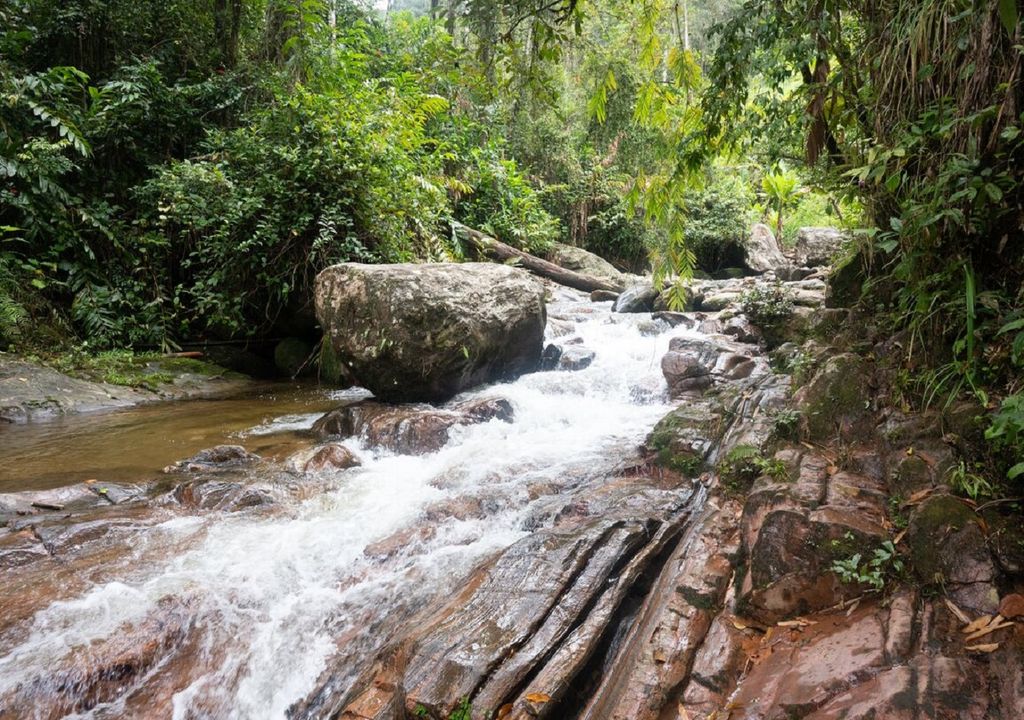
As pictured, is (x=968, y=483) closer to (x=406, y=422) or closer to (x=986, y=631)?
(x=986, y=631)

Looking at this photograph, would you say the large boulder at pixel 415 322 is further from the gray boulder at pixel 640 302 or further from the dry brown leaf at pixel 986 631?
the dry brown leaf at pixel 986 631

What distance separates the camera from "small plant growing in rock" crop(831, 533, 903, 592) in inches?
87.6

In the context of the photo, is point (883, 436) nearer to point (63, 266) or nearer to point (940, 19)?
point (940, 19)

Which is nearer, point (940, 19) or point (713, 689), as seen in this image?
point (713, 689)

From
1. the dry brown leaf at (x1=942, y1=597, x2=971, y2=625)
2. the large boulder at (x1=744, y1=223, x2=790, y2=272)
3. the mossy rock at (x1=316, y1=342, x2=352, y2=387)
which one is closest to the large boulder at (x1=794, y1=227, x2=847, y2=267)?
the large boulder at (x1=744, y1=223, x2=790, y2=272)

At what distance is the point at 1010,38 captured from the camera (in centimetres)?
216

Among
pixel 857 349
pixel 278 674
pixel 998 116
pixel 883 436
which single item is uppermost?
pixel 998 116

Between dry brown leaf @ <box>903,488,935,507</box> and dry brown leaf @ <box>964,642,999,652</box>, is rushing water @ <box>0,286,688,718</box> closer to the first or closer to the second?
dry brown leaf @ <box>903,488,935,507</box>

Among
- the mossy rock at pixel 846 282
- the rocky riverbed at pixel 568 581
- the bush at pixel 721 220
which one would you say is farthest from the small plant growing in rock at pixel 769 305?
the bush at pixel 721 220

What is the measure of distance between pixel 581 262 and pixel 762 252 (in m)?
5.46

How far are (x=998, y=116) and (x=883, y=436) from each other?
1498mm

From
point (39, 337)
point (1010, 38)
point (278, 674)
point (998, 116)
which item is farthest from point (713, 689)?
point (39, 337)

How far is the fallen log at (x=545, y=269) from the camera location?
1352cm

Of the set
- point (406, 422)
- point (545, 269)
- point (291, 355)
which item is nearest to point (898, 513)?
point (406, 422)
